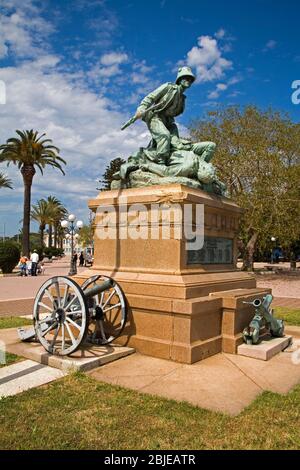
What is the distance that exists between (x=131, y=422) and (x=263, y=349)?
107 inches

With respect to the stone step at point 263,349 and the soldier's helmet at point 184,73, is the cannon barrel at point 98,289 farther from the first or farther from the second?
the soldier's helmet at point 184,73

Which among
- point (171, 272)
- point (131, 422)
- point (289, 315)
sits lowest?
point (289, 315)

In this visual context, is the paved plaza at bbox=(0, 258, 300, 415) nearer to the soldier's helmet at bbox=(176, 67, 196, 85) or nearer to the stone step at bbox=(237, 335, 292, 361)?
the stone step at bbox=(237, 335, 292, 361)

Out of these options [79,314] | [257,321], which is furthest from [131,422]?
[257,321]

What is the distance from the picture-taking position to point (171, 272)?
5.82 m

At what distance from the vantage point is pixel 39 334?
5340 millimetres

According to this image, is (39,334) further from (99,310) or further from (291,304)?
(291,304)

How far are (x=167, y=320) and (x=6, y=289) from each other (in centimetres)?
1235

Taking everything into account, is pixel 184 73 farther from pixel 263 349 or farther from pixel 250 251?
pixel 250 251

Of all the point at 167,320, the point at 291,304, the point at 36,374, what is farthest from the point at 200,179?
the point at 291,304

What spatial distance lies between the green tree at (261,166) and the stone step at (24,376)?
59.7 ft

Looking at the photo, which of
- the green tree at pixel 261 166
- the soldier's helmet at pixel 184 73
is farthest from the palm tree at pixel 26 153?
the soldier's helmet at pixel 184 73

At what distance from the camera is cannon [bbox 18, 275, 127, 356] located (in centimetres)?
500

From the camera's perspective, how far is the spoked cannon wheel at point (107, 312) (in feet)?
18.5
